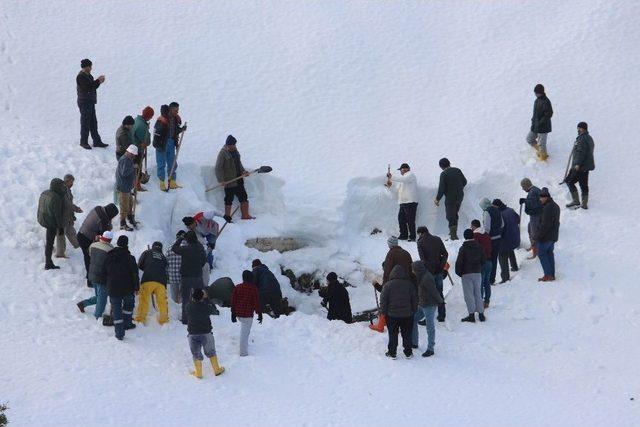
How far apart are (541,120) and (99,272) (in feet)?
32.6

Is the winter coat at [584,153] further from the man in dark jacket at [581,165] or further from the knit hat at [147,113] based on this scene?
the knit hat at [147,113]

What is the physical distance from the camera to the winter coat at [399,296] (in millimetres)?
16422

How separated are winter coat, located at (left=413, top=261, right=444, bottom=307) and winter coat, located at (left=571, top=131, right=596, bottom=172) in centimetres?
502

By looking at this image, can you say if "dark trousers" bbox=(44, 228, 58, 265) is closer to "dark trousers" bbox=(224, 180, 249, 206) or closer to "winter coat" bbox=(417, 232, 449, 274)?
"dark trousers" bbox=(224, 180, 249, 206)

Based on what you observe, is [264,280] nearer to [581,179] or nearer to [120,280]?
[120,280]

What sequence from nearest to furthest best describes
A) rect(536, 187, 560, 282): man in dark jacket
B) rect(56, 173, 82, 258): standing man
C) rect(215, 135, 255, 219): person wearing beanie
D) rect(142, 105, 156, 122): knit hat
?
rect(56, 173, 82, 258): standing man, rect(536, 187, 560, 282): man in dark jacket, rect(142, 105, 156, 122): knit hat, rect(215, 135, 255, 219): person wearing beanie

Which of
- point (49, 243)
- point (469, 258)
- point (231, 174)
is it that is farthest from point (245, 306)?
point (231, 174)

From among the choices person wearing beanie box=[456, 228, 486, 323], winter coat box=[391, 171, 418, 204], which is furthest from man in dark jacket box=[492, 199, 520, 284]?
winter coat box=[391, 171, 418, 204]

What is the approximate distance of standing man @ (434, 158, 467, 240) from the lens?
20453mm

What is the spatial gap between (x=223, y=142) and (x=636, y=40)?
10040 millimetres

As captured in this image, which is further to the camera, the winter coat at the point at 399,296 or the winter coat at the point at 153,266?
the winter coat at the point at 153,266

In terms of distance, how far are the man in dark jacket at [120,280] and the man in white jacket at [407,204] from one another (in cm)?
622

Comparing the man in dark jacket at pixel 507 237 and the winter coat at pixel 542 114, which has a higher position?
the winter coat at pixel 542 114

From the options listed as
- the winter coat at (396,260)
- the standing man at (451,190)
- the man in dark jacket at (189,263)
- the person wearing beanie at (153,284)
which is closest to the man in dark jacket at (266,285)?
the man in dark jacket at (189,263)
